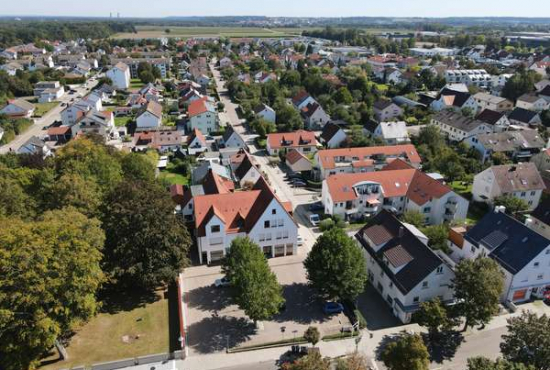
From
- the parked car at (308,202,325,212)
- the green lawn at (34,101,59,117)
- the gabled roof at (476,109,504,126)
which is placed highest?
the gabled roof at (476,109,504,126)

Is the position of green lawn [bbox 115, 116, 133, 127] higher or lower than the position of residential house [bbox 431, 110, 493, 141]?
lower

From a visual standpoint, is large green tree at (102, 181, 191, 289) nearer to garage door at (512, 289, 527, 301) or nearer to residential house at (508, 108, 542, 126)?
garage door at (512, 289, 527, 301)

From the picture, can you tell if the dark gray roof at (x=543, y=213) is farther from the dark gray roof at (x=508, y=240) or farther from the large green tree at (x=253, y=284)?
the large green tree at (x=253, y=284)

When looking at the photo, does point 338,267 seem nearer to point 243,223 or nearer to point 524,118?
point 243,223

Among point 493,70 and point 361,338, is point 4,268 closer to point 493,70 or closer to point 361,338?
point 361,338

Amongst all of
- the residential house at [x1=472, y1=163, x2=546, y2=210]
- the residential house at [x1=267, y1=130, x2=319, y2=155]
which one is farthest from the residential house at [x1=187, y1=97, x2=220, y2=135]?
the residential house at [x1=472, y1=163, x2=546, y2=210]

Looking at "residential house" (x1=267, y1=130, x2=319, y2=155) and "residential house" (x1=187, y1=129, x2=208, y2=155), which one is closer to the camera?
"residential house" (x1=187, y1=129, x2=208, y2=155)
